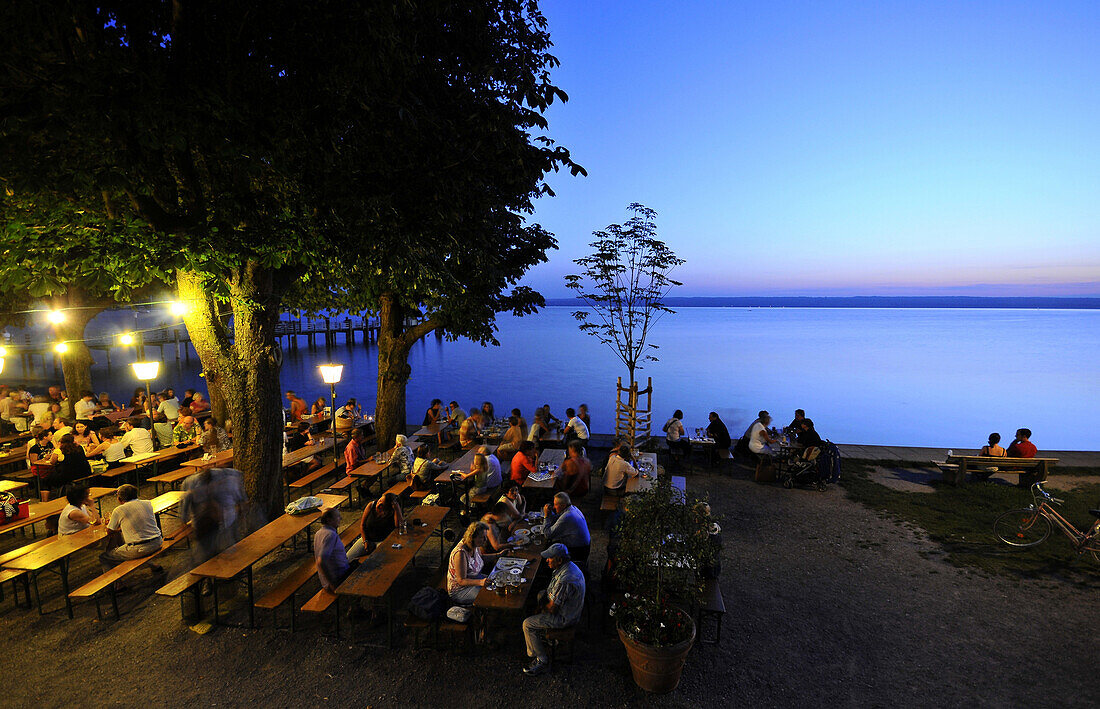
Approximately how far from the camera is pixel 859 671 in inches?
215

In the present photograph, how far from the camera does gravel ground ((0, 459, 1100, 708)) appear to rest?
5.09 m

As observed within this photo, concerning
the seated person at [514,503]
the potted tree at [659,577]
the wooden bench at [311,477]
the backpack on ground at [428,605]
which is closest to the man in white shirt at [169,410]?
the wooden bench at [311,477]

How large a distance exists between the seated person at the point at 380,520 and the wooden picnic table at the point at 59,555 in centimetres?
343

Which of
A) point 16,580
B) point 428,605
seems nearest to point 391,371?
point 16,580

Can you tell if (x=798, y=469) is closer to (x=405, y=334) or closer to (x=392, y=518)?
(x=392, y=518)

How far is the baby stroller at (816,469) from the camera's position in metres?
10.8

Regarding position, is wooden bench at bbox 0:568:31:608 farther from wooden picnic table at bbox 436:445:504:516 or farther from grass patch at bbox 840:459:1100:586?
grass patch at bbox 840:459:1100:586

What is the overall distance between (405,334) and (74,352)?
11.3m

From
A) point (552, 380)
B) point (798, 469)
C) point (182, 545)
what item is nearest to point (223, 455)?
point (182, 545)

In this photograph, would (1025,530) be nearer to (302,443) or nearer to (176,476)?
(302,443)

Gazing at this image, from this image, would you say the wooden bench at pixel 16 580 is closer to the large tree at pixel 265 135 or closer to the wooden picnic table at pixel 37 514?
the wooden picnic table at pixel 37 514

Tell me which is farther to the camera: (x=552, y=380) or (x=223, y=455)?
(x=552, y=380)

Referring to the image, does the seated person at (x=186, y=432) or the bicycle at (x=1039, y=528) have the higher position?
the seated person at (x=186, y=432)

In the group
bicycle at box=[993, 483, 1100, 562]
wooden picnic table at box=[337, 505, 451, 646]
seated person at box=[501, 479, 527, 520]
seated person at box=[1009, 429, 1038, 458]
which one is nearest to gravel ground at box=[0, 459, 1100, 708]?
wooden picnic table at box=[337, 505, 451, 646]
